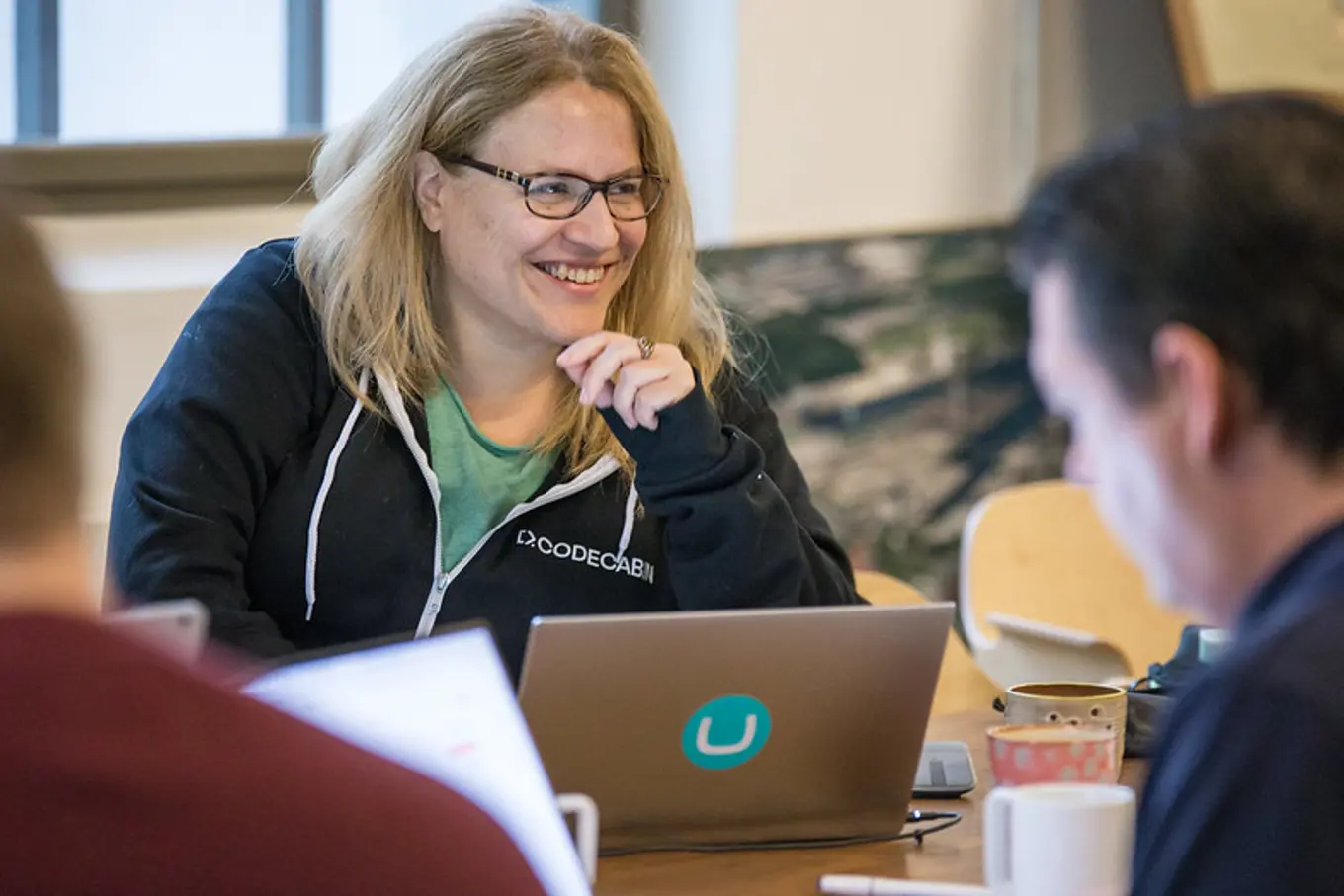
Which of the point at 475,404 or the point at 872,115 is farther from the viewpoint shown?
the point at 872,115

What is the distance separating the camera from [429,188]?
2.18m

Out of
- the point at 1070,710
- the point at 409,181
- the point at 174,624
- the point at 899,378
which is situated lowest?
the point at 899,378

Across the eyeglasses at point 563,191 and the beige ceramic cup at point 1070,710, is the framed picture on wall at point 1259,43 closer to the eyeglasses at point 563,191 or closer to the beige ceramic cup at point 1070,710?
the eyeglasses at point 563,191

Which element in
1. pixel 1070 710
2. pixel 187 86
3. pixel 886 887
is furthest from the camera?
pixel 187 86

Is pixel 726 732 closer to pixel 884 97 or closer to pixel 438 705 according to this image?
pixel 438 705

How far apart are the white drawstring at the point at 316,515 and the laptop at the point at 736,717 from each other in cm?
59

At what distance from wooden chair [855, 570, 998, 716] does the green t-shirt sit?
1.93 feet

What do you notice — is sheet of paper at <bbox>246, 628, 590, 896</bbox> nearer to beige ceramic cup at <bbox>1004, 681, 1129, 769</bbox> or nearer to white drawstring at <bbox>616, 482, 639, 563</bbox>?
beige ceramic cup at <bbox>1004, 681, 1129, 769</bbox>

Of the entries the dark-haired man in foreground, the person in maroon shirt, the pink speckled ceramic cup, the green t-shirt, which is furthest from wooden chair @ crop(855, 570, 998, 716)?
the person in maroon shirt

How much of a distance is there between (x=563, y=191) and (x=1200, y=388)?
1.27 metres

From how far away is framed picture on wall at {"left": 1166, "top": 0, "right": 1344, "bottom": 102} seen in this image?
352 cm

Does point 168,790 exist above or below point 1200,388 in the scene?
below

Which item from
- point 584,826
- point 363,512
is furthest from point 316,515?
point 584,826

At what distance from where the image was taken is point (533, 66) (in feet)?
6.94
